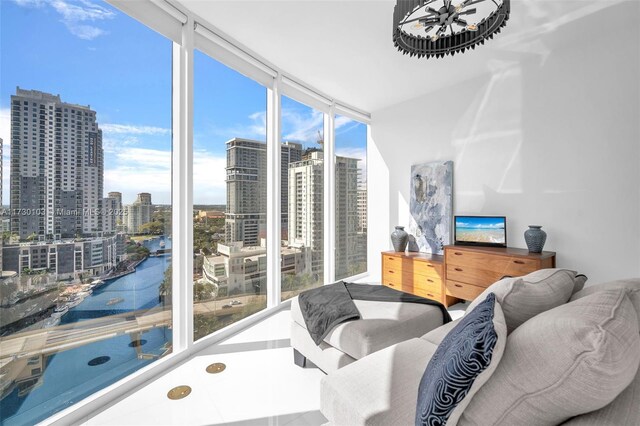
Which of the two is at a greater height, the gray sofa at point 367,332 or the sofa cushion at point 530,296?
the sofa cushion at point 530,296

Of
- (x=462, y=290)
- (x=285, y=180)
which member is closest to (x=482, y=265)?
(x=462, y=290)

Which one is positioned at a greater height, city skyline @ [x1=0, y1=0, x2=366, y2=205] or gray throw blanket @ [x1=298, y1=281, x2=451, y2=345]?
city skyline @ [x1=0, y1=0, x2=366, y2=205]

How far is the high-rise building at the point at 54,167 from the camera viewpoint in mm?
1701

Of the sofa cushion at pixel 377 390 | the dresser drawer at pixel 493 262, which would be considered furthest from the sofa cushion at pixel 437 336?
the dresser drawer at pixel 493 262

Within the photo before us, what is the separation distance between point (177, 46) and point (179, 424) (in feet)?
9.23

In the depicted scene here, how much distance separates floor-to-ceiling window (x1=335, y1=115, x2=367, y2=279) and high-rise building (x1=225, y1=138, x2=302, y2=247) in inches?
52.9

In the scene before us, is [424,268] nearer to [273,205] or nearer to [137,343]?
[273,205]

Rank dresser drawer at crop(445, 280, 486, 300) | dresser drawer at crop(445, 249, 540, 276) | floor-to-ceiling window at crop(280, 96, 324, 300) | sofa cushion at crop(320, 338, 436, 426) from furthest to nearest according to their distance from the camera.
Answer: floor-to-ceiling window at crop(280, 96, 324, 300) < dresser drawer at crop(445, 280, 486, 300) < dresser drawer at crop(445, 249, 540, 276) < sofa cushion at crop(320, 338, 436, 426)

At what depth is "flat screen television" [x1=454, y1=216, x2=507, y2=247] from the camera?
348cm

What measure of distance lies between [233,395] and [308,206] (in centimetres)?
269

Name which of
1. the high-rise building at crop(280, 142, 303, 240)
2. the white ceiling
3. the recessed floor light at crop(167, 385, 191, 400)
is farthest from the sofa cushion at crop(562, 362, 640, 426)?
the high-rise building at crop(280, 142, 303, 240)

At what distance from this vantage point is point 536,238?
3115 mm

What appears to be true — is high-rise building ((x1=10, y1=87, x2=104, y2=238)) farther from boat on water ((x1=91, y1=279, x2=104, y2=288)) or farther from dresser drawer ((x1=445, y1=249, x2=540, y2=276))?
dresser drawer ((x1=445, y1=249, x2=540, y2=276))

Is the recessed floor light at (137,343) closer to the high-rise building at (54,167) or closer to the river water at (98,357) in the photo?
the river water at (98,357)
